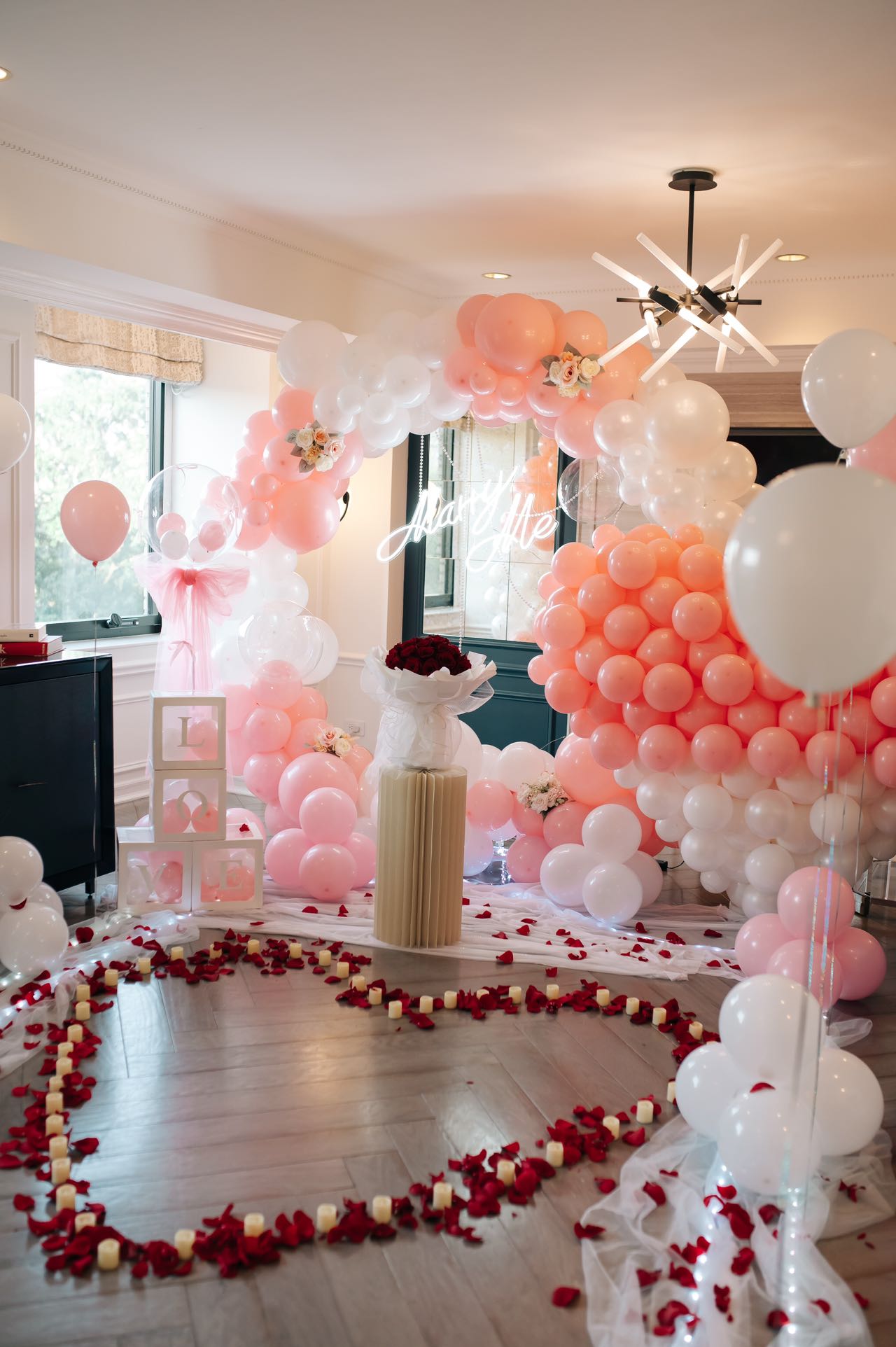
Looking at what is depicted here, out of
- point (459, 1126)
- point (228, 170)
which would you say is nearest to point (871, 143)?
point (228, 170)

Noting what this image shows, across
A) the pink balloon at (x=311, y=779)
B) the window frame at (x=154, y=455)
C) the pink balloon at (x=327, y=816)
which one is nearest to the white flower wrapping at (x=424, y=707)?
the pink balloon at (x=327, y=816)

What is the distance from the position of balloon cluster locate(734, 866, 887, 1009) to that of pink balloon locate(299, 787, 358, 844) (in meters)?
1.60

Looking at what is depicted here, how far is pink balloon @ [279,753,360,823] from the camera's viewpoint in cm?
477

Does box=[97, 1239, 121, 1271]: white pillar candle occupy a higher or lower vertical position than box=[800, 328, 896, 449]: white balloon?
lower

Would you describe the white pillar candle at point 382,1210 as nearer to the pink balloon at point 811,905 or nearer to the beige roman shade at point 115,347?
the pink balloon at point 811,905

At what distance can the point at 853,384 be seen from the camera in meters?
2.94

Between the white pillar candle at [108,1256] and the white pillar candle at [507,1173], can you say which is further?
the white pillar candle at [507,1173]

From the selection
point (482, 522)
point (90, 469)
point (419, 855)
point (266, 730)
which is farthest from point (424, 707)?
point (90, 469)

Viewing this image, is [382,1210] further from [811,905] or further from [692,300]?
[692,300]

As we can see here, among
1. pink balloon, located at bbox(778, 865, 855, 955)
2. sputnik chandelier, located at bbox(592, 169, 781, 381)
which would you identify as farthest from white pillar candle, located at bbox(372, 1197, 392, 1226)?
sputnik chandelier, located at bbox(592, 169, 781, 381)

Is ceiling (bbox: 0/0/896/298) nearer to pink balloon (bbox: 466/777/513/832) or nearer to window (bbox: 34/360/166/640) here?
window (bbox: 34/360/166/640)

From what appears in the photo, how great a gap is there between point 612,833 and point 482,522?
9.62 feet

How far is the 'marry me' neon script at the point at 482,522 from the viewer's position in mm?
6695

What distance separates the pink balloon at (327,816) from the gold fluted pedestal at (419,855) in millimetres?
421
